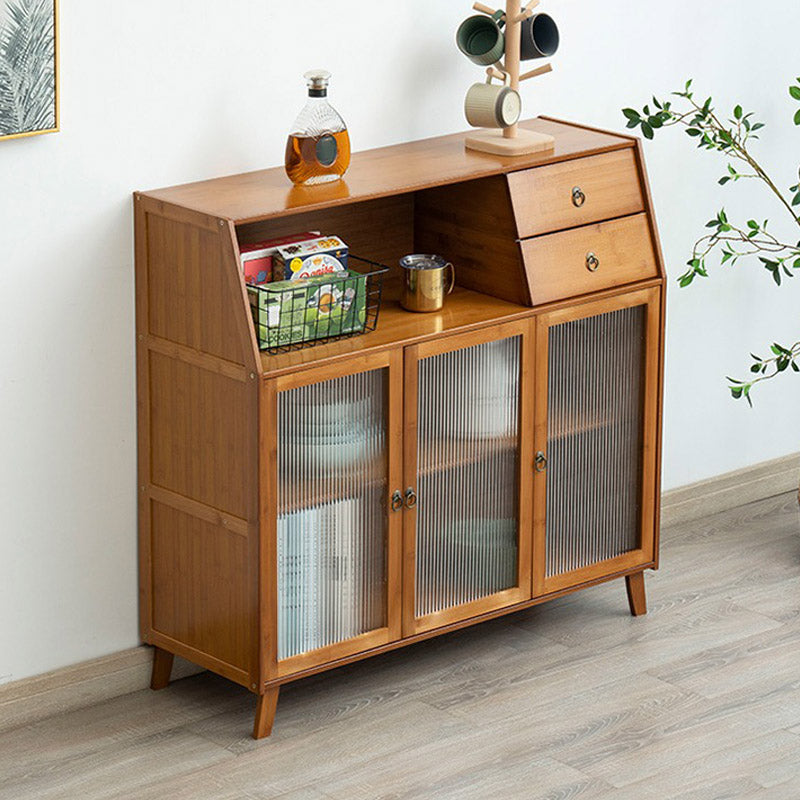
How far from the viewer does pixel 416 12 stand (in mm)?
3490

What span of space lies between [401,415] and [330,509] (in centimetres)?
22

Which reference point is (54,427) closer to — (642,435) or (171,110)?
(171,110)

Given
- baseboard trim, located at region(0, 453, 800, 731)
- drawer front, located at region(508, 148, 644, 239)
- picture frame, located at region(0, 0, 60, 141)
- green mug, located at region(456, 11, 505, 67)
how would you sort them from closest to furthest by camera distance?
picture frame, located at region(0, 0, 60, 141)
baseboard trim, located at region(0, 453, 800, 731)
drawer front, located at region(508, 148, 644, 239)
green mug, located at region(456, 11, 505, 67)

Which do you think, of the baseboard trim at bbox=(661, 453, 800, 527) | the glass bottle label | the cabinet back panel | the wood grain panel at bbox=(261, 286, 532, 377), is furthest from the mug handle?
the baseboard trim at bbox=(661, 453, 800, 527)

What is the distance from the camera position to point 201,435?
3158 mm

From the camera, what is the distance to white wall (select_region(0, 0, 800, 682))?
3.06m

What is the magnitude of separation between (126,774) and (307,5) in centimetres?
151

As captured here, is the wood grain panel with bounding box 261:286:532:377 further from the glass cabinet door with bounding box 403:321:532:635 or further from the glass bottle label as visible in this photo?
the glass bottle label

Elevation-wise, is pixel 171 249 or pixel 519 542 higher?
pixel 171 249

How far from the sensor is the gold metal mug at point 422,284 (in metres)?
3.31

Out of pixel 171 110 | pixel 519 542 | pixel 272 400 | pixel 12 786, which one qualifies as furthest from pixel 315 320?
pixel 12 786

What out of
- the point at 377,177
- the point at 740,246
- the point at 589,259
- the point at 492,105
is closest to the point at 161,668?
the point at 377,177

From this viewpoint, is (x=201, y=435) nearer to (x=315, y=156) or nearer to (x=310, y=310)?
(x=310, y=310)

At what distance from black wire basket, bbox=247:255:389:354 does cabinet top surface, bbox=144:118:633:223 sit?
0.14 meters
